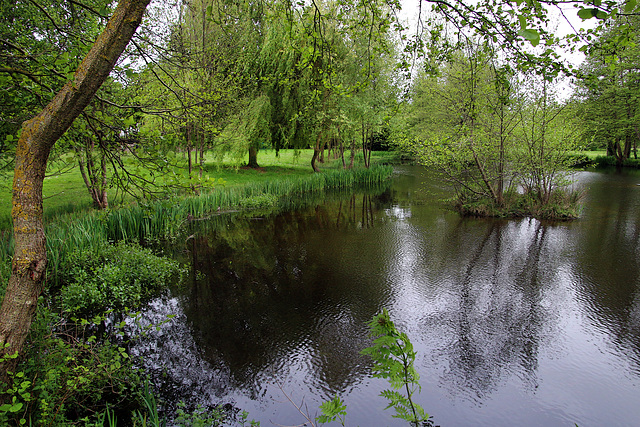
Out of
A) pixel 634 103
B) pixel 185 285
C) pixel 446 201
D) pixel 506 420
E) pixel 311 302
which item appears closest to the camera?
pixel 506 420

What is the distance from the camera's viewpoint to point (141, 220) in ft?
27.9

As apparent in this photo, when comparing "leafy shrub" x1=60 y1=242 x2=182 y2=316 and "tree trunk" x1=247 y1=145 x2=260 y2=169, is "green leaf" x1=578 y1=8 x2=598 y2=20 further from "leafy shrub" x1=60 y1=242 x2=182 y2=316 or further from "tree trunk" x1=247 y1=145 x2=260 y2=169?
"tree trunk" x1=247 y1=145 x2=260 y2=169

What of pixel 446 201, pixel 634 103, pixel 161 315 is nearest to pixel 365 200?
pixel 446 201

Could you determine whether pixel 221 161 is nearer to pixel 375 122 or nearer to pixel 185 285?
pixel 375 122

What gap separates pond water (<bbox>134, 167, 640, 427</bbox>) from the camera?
3.80m

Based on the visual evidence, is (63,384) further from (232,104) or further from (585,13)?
(232,104)

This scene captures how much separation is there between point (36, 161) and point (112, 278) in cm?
375

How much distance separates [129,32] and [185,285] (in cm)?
478

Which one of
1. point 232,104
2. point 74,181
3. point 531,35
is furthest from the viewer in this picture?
point 232,104

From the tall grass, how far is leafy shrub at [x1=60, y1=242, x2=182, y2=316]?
28 centimetres

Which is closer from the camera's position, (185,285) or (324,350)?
(324,350)

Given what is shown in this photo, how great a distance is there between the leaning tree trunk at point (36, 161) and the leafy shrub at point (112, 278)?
2.74 meters

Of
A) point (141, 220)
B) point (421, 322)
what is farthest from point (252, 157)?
point (421, 322)

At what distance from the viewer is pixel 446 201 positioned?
14.0 m
